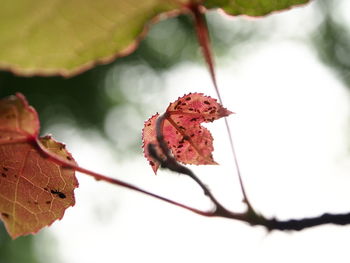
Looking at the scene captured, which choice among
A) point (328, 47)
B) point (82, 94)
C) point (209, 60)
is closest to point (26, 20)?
point (209, 60)

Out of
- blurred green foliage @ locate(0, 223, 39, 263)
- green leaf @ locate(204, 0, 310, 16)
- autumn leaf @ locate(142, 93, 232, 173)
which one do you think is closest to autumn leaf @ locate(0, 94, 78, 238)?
autumn leaf @ locate(142, 93, 232, 173)

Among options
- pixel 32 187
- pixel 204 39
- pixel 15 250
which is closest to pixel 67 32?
pixel 204 39

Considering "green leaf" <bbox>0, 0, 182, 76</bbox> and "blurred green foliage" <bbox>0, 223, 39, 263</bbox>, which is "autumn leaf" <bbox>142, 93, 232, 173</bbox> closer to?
"green leaf" <bbox>0, 0, 182, 76</bbox>

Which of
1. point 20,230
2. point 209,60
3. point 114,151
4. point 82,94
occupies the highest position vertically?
point 209,60

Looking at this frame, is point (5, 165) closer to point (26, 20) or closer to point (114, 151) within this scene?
point (26, 20)

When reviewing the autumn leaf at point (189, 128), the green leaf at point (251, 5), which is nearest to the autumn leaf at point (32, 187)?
the autumn leaf at point (189, 128)

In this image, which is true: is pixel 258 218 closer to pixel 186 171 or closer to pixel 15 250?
Result: pixel 186 171
